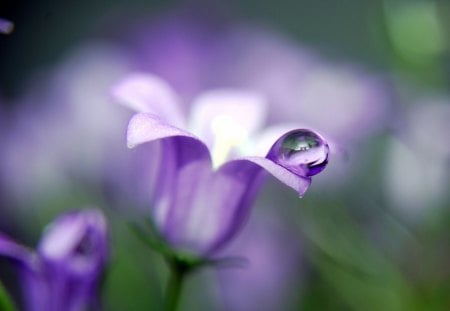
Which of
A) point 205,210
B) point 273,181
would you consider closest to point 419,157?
point 273,181

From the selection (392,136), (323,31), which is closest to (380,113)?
(392,136)

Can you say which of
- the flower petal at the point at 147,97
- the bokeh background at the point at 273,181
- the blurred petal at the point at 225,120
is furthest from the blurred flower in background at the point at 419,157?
the flower petal at the point at 147,97

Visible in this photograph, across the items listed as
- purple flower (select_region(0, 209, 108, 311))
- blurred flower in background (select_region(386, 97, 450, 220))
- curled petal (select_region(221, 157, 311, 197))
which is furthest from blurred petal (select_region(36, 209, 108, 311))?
blurred flower in background (select_region(386, 97, 450, 220))

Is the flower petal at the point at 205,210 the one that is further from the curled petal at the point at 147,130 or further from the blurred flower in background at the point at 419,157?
the blurred flower in background at the point at 419,157

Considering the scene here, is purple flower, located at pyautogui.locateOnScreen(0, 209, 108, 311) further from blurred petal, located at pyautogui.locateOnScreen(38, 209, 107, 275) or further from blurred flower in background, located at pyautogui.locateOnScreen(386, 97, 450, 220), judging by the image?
blurred flower in background, located at pyautogui.locateOnScreen(386, 97, 450, 220)

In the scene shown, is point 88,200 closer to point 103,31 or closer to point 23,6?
point 103,31

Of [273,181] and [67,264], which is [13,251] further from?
[273,181]
